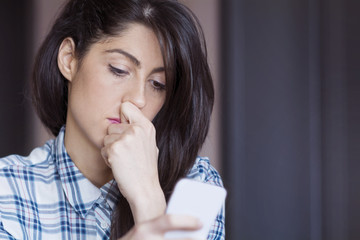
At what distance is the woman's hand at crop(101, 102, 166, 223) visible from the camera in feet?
3.56

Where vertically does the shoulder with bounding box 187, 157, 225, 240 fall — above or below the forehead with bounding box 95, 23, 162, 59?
below

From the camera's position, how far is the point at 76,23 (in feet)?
4.70

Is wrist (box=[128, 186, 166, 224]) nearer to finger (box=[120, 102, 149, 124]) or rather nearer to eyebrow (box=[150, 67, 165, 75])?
finger (box=[120, 102, 149, 124])

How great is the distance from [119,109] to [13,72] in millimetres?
1559

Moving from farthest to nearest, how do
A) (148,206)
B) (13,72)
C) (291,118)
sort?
(13,72) → (291,118) → (148,206)

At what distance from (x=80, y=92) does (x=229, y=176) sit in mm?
1128

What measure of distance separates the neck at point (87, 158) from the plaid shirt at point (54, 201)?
0.09ft

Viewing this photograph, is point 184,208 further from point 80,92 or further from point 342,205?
point 342,205

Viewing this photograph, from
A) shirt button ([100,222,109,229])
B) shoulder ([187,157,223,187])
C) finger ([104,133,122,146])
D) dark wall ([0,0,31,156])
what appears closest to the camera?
finger ([104,133,122,146])

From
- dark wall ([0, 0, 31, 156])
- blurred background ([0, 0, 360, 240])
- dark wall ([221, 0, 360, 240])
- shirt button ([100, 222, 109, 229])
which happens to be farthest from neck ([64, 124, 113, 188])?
dark wall ([0, 0, 31, 156])

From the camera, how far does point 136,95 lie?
1.27 m

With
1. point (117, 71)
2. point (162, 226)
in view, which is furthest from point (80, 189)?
point (162, 226)

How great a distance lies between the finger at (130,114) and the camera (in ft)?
4.07

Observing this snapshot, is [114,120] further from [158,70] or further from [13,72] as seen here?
[13,72]
